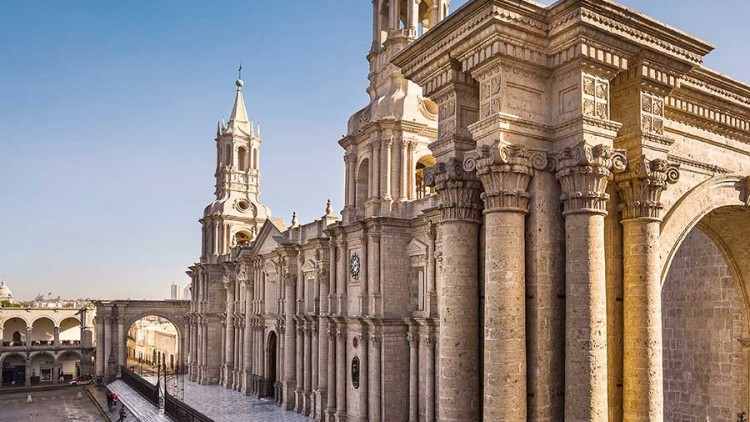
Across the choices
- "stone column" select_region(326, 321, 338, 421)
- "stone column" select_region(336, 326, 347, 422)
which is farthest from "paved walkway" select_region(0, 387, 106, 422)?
"stone column" select_region(336, 326, 347, 422)

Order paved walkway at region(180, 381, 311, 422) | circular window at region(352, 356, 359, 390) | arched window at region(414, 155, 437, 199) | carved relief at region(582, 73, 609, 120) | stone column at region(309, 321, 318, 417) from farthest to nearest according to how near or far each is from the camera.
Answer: paved walkway at region(180, 381, 311, 422)
stone column at region(309, 321, 318, 417)
circular window at region(352, 356, 359, 390)
arched window at region(414, 155, 437, 199)
carved relief at region(582, 73, 609, 120)

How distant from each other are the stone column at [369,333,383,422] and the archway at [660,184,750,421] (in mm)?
10952

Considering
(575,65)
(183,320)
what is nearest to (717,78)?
(575,65)

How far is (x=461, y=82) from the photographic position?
834 cm

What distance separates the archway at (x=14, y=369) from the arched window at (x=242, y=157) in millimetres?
29117

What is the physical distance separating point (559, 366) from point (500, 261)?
1437 mm

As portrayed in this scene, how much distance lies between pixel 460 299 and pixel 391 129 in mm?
16924

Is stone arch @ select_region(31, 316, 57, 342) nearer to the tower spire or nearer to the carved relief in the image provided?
the tower spire

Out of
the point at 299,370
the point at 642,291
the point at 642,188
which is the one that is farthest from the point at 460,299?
the point at 299,370

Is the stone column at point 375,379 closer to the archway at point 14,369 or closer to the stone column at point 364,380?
the stone column at point 364,380

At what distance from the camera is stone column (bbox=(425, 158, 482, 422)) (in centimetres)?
789

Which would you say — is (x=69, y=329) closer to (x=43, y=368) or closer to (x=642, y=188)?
(x=43, y=368)

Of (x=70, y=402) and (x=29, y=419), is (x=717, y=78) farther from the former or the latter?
(x=70, y=402)

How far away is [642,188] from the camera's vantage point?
7.98m
